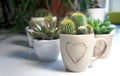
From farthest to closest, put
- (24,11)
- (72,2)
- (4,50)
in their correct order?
(24,11), (72,2), (4,50)

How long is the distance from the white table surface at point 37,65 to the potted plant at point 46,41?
0.08 ft

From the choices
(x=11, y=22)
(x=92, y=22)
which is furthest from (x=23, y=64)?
(x=11, y=22)

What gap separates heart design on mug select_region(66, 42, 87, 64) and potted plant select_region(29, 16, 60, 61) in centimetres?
11

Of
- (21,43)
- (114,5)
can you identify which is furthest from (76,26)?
(114,5)

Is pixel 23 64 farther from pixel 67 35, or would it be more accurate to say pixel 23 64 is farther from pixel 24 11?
pixel 24 11

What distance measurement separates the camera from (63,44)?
1.98ft

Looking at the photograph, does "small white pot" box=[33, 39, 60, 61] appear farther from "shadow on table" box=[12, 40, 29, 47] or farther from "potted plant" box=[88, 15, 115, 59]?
"shadow on table" box=[12, 40, 29, 47]

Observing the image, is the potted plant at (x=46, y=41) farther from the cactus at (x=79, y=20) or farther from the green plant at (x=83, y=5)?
the green plant at (x=83, y=5)

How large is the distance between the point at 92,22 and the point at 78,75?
0.20 meters

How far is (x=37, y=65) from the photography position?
2.30ft

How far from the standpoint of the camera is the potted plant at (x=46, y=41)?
0.70 meters

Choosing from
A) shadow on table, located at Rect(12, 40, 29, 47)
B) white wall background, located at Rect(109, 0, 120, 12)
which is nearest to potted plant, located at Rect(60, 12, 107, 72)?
shadow on table, located at Rect(12, 40, 29, 47)

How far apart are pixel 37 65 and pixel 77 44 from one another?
6.9 inches

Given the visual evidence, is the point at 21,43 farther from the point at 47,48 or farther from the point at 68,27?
the point at 68,27
